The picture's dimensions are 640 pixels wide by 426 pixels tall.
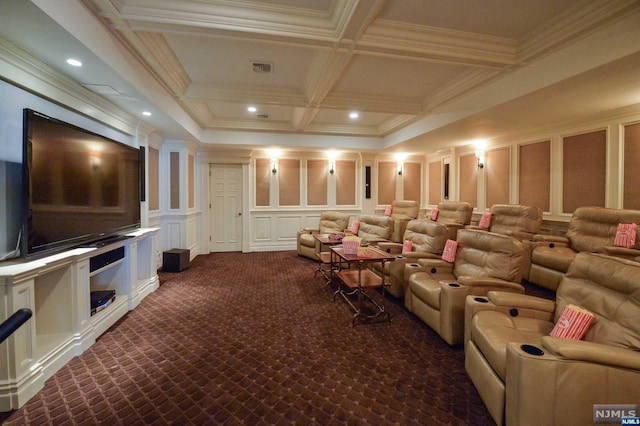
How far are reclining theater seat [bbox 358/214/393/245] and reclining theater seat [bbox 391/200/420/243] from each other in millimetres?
581

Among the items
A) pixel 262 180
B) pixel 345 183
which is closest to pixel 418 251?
pixel 345 183

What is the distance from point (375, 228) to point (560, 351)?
12.4 ft

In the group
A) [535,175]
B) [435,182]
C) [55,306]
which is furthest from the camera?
[435,182]

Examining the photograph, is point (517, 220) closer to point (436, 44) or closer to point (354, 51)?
point (436, 44)

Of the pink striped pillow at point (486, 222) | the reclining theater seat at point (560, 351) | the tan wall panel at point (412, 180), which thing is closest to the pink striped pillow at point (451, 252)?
the reclining theater seat at point (560, 351)

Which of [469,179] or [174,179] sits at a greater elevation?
[469,179]

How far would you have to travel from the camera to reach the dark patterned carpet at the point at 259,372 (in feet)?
5.75

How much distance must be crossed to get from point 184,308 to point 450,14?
4152 millimetres

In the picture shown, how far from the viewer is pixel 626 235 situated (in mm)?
3430

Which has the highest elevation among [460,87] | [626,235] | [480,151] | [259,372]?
[460,87]

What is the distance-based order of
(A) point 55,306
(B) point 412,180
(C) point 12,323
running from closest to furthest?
1. (C) point 12,323
2. (A) point 55,306
3. (B) point 412,180

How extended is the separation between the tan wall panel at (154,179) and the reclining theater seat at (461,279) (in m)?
4.37

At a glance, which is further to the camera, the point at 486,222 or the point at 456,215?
the point at 456,215

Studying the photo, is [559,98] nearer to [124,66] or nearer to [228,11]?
[228,11]
